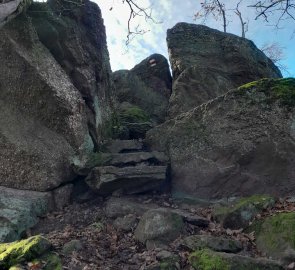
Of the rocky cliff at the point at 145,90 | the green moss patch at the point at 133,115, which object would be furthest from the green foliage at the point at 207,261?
the green moss patch at the point at 133,115

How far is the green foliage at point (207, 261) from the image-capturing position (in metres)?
5.66

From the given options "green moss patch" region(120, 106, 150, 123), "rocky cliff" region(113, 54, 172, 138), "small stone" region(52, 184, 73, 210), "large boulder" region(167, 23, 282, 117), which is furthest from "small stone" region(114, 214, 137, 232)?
"large boulder" region(167, 23, 282, 117)

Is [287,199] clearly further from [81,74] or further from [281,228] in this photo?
[81,74]

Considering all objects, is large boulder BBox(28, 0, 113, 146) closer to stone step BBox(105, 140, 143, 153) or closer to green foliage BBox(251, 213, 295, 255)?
stone step BBox(105, 140, 143, 153)

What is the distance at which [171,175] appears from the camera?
977 centimetres

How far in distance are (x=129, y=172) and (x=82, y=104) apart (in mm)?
2345

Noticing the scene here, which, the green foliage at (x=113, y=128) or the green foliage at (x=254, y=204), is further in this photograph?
the green foliage at (x=113, y=128)

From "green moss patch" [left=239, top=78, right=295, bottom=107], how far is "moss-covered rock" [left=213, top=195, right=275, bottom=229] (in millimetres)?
2768

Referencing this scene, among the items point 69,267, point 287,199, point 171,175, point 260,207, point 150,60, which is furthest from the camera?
point 150,60

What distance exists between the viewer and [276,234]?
6.52 m

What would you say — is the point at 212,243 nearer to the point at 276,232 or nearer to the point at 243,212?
the point at 276,232

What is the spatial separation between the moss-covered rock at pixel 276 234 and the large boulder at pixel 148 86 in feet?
23.2

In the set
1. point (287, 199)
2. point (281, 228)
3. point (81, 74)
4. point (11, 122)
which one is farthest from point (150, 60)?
point (281, 228)

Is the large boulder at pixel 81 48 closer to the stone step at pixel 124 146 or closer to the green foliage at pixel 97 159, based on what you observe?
the stone step at pixel 124 146
